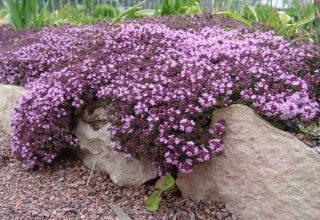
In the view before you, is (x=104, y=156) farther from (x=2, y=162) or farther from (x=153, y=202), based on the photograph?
(x=2, y=162)

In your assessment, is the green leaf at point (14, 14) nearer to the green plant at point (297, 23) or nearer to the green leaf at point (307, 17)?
the green plant at point (297, 23)

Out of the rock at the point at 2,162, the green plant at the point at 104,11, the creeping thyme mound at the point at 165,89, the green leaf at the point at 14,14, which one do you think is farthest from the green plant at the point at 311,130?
the green plant at the point at 104,11

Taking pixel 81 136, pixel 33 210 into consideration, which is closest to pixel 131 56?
Result: pixel 81 136

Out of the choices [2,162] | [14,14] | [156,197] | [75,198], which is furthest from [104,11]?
[156,197]

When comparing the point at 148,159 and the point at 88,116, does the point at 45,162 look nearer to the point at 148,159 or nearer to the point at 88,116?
the point at 88,116

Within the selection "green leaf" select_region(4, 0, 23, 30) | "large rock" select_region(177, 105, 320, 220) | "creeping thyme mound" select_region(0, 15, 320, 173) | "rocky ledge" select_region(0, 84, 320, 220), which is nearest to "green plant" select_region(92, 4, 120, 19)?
"green leaf" select_region(4, 0, 23, 30)
